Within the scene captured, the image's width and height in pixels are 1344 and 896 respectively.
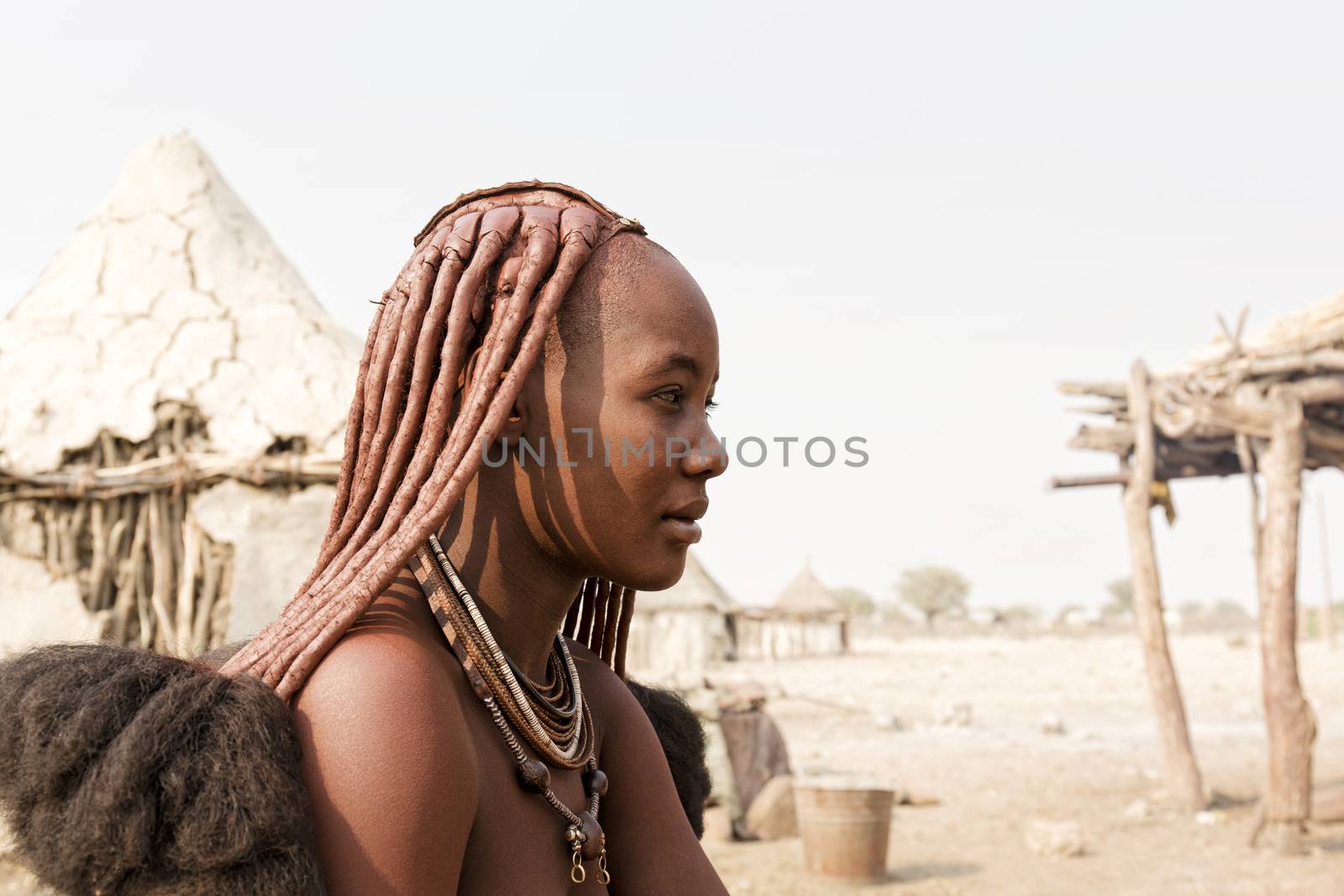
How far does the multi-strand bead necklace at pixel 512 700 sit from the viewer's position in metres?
1.60

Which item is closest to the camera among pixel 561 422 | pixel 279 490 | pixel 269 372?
pixel 561 422

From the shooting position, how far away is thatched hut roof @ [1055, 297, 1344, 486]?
910cm

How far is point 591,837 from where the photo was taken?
1704 millimetres

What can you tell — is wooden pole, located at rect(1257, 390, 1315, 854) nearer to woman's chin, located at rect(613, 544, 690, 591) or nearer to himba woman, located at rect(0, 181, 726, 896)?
himba woman, located at rect(0, 181, 726, 896)

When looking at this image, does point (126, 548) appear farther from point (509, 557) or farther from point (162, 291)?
point (509, 557)

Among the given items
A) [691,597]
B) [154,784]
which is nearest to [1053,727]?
[691,597]

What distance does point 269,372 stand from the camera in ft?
22.6

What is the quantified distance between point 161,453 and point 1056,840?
6.50 m

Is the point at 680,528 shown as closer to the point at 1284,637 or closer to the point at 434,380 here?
the point at 434,380

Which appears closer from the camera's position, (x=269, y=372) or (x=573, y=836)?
(x=573, y=836)

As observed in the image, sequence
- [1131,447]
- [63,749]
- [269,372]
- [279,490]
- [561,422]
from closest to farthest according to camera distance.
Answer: [63,749] → [561,422] → [279,490] → [269,372] → [1131,447]

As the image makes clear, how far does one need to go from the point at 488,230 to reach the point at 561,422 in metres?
0.29

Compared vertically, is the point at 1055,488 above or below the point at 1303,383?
below

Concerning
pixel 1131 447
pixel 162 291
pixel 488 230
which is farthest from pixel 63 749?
pixel 1131 447
